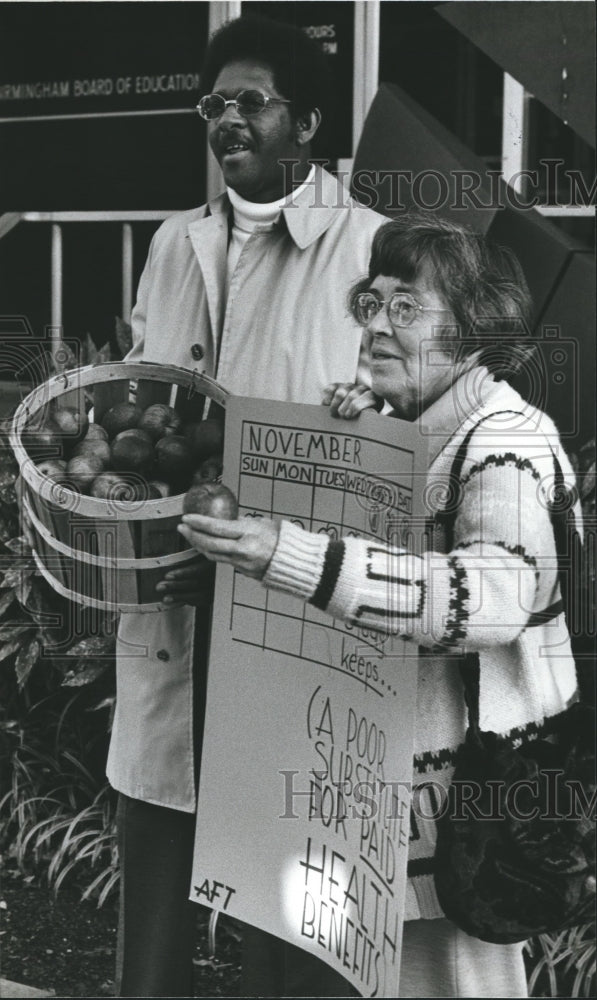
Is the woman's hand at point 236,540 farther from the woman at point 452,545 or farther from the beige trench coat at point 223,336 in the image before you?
the beige trench coat at point 223,336

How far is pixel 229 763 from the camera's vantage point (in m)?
2.41

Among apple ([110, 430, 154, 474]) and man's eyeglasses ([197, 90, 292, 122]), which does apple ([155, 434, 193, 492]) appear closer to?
apple ([110, 430, 154, 474])

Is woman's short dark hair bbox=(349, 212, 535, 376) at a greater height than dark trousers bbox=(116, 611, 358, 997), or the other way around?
woman's short dark hair bbox=(349, 212, 535, 376)

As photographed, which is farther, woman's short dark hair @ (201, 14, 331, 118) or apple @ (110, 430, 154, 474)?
woman's short dark hair @ (201, 14, 331, 118)

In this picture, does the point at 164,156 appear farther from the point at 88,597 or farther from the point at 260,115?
the point at 88,597

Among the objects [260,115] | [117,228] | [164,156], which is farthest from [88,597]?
[164,156]

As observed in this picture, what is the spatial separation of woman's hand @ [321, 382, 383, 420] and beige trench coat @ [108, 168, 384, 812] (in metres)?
0.41

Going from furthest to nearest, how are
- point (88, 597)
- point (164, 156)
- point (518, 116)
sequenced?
point (164, 156)
point (518, 116)
point (88, 597)

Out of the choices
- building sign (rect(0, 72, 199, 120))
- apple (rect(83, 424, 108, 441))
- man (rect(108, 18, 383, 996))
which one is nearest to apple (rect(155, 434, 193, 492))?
apple (rect(83, 424, 108, 441))

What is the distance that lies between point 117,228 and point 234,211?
5.93 feet

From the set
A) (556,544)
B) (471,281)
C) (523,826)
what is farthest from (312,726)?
(471,281)

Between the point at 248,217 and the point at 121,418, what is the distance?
0.52 metres

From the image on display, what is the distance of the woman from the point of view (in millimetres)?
1830

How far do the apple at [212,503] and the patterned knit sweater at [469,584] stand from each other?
12 cm
